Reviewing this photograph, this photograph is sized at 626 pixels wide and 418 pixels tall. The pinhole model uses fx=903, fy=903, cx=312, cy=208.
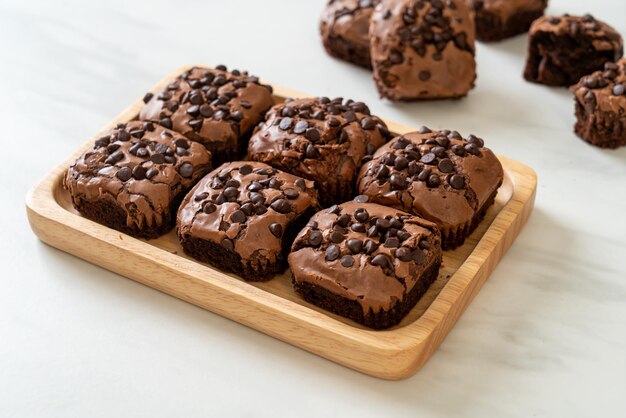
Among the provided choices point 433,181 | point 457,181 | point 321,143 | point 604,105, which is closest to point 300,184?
point 321,143

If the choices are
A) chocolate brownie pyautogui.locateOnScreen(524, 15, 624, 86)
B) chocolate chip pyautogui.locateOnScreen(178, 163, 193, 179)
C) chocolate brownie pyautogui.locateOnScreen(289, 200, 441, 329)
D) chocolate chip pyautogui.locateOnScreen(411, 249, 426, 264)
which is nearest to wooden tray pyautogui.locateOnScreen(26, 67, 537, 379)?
chocolate brownie pyautogui.locateOnScreen(289, 200, 441, 329)

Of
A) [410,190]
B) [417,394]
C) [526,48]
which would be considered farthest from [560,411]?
[526,48]

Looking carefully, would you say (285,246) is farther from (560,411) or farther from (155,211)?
(560,411)

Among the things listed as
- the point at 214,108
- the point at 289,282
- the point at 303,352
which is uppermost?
the point at 214,108

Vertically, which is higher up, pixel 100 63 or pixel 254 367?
pixel 100 63

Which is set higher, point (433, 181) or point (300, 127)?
point (300, 127)

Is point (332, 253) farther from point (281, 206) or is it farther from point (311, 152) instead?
point (311, 152)

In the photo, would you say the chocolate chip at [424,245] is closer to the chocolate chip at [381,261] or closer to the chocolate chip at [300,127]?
the chocolate chip at [381,261]
